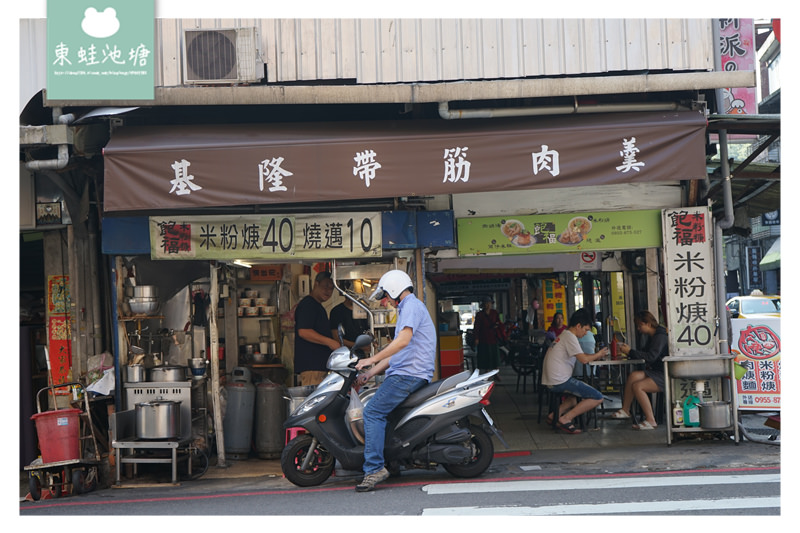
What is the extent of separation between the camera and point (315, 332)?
382 inches

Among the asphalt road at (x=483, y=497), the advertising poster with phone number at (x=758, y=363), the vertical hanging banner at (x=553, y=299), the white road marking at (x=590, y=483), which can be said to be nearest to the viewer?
the asphalt road at (x=483, y=497)

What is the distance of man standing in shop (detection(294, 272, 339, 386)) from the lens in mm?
9742

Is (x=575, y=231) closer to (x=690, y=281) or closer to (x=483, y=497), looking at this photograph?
(x=690, y=281)

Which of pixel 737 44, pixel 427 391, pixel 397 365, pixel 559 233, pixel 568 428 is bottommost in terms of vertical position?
pixel 568 428

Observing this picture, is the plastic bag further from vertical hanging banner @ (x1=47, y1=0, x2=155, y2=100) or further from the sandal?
the sandal

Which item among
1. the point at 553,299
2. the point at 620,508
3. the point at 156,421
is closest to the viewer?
the point at 620,508

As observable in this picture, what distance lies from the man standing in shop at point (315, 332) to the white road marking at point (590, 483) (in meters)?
2.69

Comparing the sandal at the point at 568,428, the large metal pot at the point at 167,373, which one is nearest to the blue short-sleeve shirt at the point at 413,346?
the large metal pot at the point at 167,373

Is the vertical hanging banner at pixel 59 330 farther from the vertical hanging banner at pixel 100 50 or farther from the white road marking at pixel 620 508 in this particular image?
the white road marking at pixel 620 508

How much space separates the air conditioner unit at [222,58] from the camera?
8.43 meters

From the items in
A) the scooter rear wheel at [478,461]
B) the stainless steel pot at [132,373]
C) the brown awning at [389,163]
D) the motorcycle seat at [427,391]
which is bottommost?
the scooter rear wheel at [478,461]

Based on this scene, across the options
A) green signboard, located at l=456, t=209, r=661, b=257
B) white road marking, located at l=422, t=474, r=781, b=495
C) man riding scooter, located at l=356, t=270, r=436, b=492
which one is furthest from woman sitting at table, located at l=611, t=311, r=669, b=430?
man riding scooter, located at l=356, t=270, r=436, b=492

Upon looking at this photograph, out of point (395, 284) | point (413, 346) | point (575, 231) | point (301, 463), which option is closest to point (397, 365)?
point (413, 346)

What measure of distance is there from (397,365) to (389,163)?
6.68 ft
